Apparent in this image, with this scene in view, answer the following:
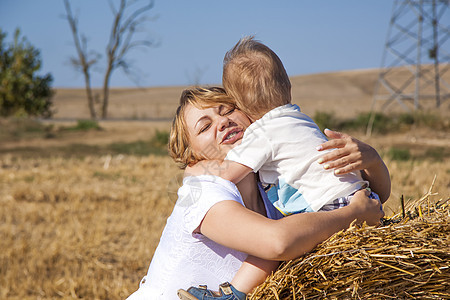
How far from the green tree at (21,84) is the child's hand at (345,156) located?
2479cm

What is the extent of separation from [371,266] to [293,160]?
0.53 m

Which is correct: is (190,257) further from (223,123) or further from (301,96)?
(301,96)

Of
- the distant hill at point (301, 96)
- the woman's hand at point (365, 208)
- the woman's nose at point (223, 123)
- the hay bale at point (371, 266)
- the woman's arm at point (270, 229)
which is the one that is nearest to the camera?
the woman's arm at point (270, 229)

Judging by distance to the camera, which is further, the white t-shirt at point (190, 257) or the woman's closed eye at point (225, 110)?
the woman's closed eye at point (225, 110)

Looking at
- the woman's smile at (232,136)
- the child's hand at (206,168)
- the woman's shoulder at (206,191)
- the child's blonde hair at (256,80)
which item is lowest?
the woman's shoulder at (206,191)

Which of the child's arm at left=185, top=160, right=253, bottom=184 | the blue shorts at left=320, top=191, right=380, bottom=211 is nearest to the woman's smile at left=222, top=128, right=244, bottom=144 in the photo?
the child's arm at left=185, top=160, right=253, bottom=184

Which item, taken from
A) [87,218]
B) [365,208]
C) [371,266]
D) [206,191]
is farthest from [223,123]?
[87,218]

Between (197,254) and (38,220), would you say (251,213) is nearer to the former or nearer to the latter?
(197,254)

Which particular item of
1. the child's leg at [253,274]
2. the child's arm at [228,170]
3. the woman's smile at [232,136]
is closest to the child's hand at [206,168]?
the child's arm at [228,170]

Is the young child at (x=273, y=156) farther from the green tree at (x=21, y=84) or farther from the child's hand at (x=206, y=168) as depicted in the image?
the green tree at (x=21, y=84)

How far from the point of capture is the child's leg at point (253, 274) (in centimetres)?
191

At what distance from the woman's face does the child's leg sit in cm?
47

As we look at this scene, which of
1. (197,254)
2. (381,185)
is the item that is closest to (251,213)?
(197,254)

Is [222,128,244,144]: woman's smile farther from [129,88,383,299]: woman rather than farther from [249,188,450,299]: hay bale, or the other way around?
[249,188,450,299]: hay bale
